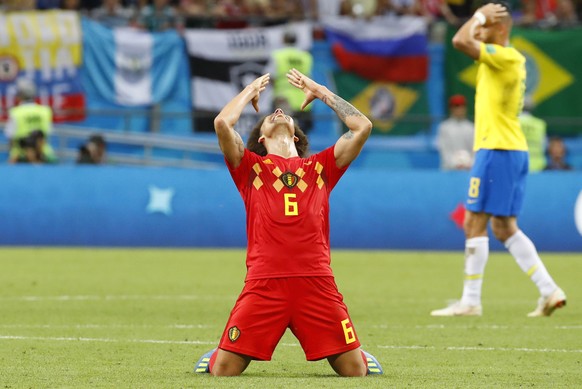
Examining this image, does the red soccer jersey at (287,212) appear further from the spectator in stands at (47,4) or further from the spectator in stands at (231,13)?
the spectator in stands at (47,4)

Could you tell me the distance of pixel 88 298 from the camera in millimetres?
13102

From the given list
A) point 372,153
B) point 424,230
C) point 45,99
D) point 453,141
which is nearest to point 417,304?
point 424,230

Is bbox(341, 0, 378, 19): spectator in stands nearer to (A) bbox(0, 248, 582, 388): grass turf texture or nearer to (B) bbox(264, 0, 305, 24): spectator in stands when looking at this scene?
(B) bbox(264, 0, 305, 24): spectator in stands

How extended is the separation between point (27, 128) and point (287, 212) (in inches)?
555

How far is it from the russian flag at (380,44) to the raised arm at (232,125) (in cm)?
1734

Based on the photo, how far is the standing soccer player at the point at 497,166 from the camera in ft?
39.1

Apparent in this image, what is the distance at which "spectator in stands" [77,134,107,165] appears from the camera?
832 inches

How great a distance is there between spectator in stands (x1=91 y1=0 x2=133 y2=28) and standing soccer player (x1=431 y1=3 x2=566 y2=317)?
45.6ft

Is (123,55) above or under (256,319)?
under

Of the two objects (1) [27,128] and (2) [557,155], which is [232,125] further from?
(2) [557,155]

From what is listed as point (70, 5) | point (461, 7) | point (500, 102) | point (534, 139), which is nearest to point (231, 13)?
point (70, 5)

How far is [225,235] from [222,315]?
7.94 meters

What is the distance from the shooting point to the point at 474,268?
12.0 meters

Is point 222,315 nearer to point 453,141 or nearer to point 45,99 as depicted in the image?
point 453,141
